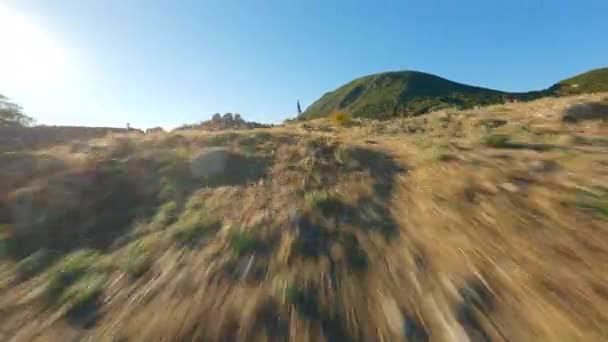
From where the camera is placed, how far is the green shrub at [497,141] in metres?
7.64

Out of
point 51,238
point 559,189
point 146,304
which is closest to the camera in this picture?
point 146,304

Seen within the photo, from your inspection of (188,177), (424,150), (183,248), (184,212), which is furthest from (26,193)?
(424,150)

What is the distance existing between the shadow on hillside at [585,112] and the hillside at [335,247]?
78 mm

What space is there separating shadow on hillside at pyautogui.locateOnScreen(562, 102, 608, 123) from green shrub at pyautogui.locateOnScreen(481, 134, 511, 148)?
8.75 feet

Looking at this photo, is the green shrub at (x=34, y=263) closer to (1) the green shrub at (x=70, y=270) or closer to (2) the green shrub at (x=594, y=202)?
(1) the green shrub at (x=70, y=270)

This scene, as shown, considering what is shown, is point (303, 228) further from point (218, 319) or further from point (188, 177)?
point (188, 177)

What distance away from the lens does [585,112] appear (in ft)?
31.0

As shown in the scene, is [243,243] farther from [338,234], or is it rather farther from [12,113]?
[12,113]

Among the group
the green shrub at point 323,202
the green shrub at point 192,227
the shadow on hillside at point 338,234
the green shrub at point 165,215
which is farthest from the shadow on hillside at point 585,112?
the green shrub at point 165,215

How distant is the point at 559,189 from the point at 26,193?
1141 cm

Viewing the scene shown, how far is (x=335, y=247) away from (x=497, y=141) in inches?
191

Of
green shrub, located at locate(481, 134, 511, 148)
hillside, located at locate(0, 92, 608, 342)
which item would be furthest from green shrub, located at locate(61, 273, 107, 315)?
green shrub, located at locate(481, 134, 511, 148)

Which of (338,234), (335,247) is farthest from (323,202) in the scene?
(335,247)

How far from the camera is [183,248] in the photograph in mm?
5957
